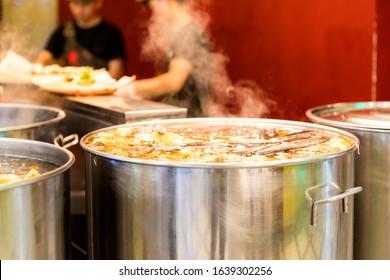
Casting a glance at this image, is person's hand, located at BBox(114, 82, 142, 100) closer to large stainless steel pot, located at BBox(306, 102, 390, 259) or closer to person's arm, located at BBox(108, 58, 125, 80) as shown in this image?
large stainless steel pot, located at BBox(306, 102, 390, 259)

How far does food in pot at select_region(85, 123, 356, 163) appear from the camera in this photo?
225 centimetres

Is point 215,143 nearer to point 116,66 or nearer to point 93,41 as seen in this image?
point 116,66

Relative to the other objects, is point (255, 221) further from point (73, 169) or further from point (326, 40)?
point (326, 40)

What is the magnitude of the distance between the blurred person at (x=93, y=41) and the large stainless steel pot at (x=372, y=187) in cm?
339

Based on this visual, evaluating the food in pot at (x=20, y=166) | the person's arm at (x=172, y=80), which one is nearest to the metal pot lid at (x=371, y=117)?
the food in pot at (x=20, y=166)

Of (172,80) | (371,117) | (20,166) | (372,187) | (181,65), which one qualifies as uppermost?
(181,65)

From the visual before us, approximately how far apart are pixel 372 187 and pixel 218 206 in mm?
863

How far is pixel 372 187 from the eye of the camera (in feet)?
8.46

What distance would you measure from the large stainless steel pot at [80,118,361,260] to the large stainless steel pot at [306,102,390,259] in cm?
38

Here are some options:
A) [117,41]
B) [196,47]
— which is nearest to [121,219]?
[196,47]

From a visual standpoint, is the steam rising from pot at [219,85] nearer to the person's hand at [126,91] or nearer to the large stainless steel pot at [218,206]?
the person's hand at [126,91]

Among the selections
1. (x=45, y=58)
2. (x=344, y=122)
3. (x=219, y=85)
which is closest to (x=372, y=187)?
(x=344, y=122)

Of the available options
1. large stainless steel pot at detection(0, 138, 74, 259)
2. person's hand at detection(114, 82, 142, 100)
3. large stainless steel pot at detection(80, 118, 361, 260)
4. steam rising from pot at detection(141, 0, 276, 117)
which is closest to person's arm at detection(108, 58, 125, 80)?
steam rising from pot at detection(141, 0, 276, 117)

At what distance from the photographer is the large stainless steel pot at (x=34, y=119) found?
258 centimetres
